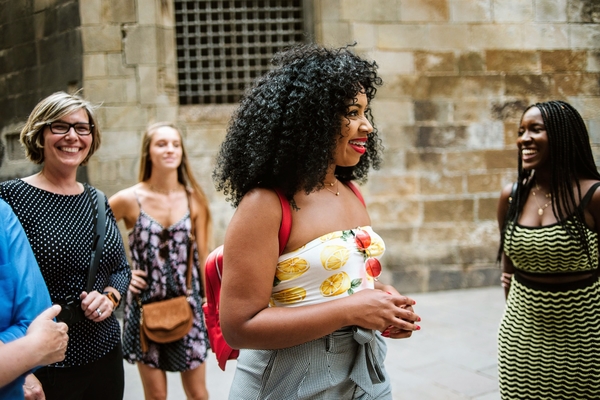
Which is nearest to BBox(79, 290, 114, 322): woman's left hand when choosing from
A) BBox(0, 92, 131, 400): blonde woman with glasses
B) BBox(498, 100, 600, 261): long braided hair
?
BBox(0, 92, 131, 400): blonde woman with glasses

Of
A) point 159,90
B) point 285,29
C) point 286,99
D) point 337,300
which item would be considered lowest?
point 337,300

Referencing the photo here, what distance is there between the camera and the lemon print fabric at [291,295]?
5.95 ft

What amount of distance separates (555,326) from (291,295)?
1.56 metres

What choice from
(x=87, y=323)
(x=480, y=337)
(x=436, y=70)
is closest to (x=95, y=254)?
(x=87, y=323)

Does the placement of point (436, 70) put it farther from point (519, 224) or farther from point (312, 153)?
point (312, 153)

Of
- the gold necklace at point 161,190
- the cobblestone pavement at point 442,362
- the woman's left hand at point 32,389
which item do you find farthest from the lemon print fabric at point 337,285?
the cobblestone pavement at point 442,362

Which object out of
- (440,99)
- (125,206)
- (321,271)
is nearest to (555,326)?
(321,271)

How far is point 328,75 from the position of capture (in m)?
1.85

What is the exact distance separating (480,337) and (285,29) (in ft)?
14.0

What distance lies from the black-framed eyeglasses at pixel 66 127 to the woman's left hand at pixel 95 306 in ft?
2.40

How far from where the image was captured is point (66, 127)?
102 inches

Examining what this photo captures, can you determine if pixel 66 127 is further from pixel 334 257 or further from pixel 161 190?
pixel 334 257

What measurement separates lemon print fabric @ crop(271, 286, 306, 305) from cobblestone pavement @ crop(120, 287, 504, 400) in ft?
8.48

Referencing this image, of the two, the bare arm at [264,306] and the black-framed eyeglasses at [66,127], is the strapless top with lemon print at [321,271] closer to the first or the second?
the bare arm at [264,306]
